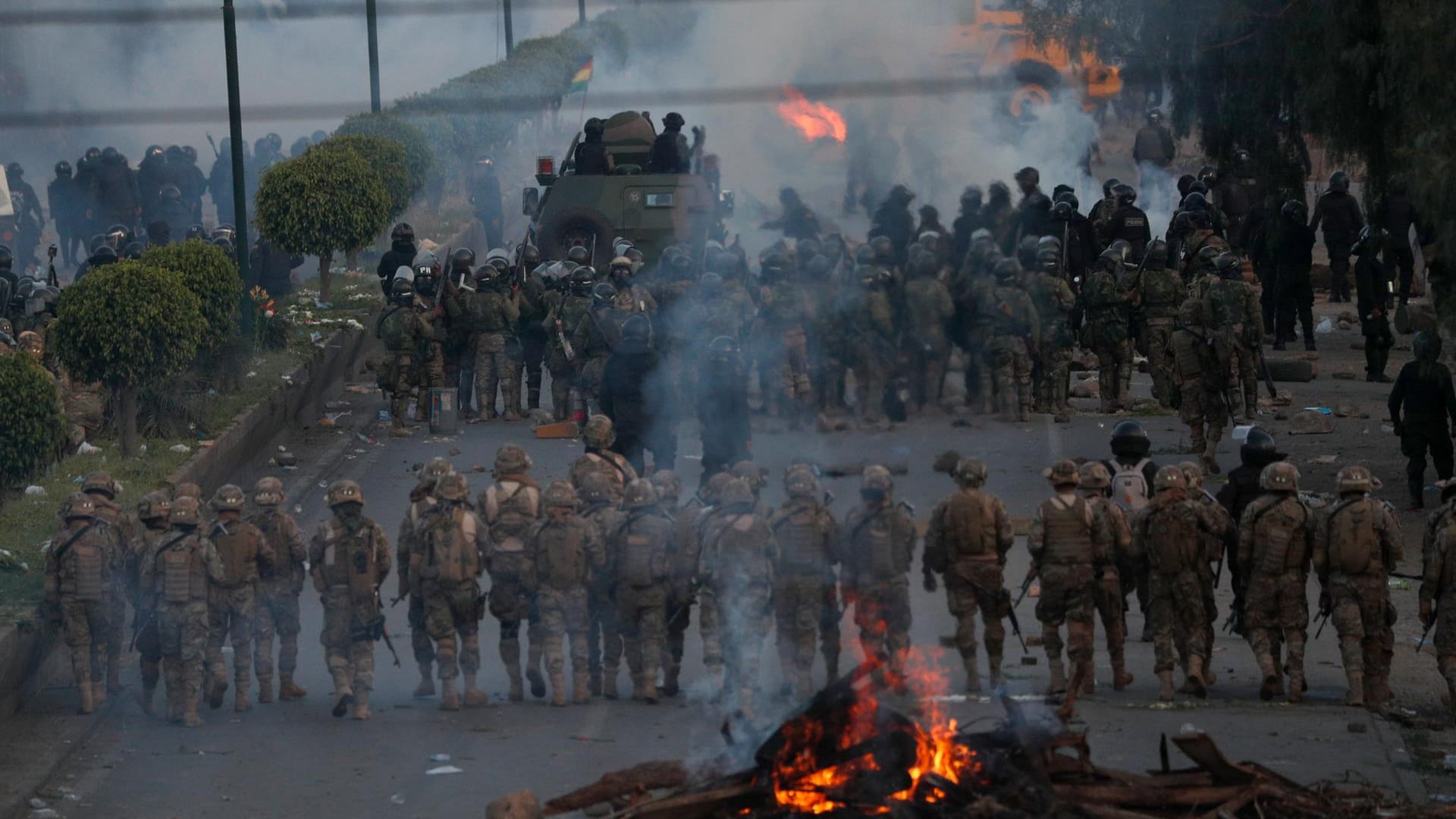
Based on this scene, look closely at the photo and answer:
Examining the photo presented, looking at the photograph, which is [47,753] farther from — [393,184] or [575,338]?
[393,184]

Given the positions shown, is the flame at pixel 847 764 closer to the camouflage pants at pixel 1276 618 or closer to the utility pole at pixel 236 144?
the camouflage pants at pixel 1276 618

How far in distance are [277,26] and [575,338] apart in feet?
133

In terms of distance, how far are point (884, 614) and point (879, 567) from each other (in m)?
0.29

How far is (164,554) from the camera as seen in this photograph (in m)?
12.5

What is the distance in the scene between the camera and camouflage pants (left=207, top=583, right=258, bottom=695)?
1259cm

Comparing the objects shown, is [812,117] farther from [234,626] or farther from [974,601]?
[234,626]

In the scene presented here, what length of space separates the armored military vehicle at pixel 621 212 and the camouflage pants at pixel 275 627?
1273 cm

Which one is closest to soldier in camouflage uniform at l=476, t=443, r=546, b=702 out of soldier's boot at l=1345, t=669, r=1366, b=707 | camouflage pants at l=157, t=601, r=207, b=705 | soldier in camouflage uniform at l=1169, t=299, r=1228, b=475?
camouflage pants at l=157, t=601, r=207, b=705

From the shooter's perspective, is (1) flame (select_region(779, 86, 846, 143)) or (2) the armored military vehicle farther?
(2) the armored military vehicle

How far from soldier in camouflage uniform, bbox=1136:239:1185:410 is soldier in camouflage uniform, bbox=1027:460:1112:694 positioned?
7.54 meters

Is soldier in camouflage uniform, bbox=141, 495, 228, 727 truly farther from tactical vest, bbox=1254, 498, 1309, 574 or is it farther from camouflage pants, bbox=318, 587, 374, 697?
tactical vest, bbox=1254, 498, 1309, 574

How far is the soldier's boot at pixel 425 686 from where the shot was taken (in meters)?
12.9

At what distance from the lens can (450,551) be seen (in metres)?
12.5

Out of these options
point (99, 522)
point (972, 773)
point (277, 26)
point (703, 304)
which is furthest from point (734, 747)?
point (277, 26)
